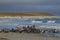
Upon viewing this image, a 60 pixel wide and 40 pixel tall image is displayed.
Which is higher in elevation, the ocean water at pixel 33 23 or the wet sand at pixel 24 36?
the ocean water at pixel 33 23

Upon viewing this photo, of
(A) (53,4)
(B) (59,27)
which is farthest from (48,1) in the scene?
(B) (59,27)

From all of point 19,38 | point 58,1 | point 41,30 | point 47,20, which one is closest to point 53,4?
point 58,1

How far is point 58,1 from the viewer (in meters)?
1.90

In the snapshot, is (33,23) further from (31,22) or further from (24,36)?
(24,36)

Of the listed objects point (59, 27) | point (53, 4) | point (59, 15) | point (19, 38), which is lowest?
point (19, 38)

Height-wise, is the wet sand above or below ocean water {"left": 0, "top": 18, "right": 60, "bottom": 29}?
below

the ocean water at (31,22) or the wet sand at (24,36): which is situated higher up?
the ocean water at (31,22)

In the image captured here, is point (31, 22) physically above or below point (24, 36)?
above

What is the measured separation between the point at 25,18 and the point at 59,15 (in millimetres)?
394

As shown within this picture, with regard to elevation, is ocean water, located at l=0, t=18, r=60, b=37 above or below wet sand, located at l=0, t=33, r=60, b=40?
above

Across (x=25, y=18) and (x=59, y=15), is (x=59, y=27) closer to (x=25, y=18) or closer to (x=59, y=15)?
(x=59, y=15)

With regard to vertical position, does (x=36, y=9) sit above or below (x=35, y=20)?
above

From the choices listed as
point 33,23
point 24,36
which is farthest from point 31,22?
point 24,36

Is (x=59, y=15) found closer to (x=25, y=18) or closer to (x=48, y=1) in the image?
(x=48, y=1)
